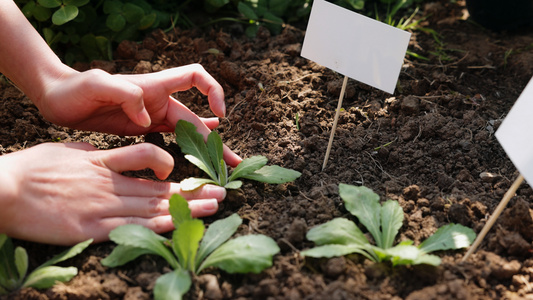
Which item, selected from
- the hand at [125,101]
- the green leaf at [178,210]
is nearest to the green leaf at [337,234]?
the green leaf at [178,210]

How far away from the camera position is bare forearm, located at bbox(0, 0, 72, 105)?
1.74 metres

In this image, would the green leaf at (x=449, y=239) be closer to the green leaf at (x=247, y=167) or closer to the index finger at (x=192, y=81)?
the green leaf at (x=247, y=167)

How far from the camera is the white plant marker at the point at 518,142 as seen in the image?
1314 mm

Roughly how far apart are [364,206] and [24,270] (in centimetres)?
101

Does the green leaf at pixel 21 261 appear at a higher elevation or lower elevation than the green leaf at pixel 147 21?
lower

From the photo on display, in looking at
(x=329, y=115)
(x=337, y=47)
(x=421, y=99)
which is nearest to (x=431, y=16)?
(x=421, y=99)

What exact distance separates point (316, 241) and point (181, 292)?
41cm

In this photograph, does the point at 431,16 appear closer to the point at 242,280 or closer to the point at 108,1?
the point at 108,1

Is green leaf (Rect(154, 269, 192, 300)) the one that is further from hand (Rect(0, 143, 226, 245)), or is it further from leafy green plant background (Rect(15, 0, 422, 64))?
leafy green plant background (Rect(15, 0, 422, 64))

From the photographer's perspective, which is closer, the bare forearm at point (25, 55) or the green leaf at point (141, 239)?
the green leaf at point (141, 239)

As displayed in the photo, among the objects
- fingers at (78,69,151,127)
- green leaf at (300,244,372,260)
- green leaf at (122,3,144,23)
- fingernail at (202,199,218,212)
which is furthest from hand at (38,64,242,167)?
green leaf at (122,3,144,23)

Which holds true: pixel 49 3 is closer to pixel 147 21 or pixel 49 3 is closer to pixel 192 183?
pixel 147 21

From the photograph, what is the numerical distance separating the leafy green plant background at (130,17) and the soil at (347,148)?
0.32ft

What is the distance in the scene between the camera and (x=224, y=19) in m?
2.54
